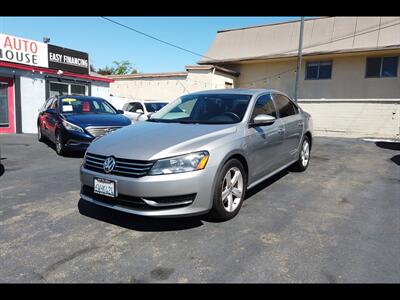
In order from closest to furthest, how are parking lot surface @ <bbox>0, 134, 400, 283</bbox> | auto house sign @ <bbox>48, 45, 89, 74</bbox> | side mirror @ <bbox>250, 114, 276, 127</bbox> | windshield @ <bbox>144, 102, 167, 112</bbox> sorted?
parking lot surface @ <bbox>0, 134, 400, 283</bbox>, side mirror @ <bbox>250, 114, 276, 127</bbox>, windshield @ <bbox>144, 102, 167, 112</bbox>, auto house sign @ <bbox>48, 45, 89, 74</bbox>

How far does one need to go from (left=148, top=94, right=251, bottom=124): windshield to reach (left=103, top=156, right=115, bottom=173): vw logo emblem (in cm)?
135

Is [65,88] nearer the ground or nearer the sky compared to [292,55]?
nearer the ground

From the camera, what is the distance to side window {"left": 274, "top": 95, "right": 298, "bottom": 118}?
553 centimetres

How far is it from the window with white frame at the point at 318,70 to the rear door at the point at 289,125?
14558 mm

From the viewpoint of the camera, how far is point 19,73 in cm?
1344

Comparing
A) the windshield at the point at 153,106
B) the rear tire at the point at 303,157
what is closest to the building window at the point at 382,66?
the windshield at the point at 153,106

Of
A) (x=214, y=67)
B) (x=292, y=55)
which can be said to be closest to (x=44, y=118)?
(x=214, y=67)

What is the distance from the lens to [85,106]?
9.11 metres

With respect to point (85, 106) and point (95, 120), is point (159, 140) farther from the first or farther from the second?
point (85, 106)

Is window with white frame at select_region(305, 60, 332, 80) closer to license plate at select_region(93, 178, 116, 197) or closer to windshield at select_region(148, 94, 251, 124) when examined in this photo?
windshield at select_region(148, 94, 251, 124)

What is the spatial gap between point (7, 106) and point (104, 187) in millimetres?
12048

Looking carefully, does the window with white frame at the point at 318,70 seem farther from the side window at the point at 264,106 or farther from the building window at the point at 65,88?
the side window at the point at 264,106

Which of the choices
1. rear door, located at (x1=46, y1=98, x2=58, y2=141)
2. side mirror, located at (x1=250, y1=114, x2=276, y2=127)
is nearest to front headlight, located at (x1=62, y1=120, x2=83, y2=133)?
rear door, located at (x1=46, y1=98, x2=58, y2=141)

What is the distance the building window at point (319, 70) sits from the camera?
63.1 ft
